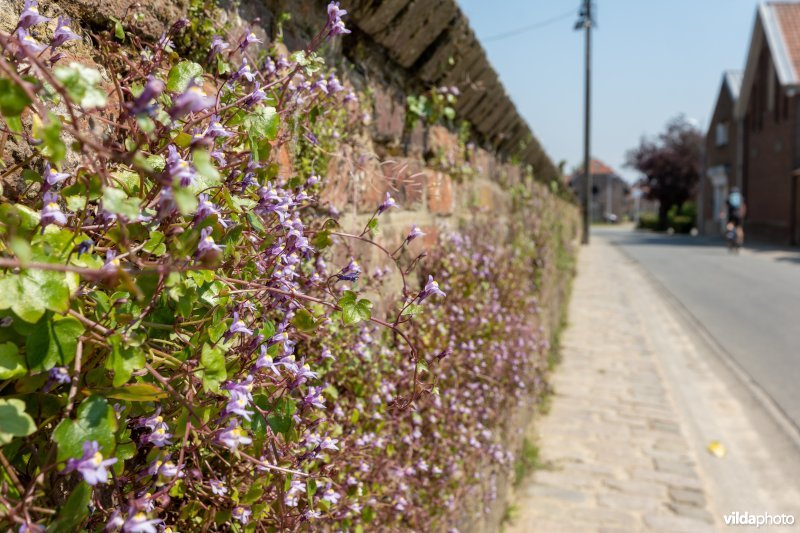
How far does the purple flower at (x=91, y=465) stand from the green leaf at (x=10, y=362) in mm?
112

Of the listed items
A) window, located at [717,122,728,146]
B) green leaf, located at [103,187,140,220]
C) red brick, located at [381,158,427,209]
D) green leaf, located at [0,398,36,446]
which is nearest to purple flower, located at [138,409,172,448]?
green leaf, located at [0,398,36,446]

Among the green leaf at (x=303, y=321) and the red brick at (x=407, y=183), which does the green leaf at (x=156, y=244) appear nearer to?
the green leaf at (x=303, y=321)

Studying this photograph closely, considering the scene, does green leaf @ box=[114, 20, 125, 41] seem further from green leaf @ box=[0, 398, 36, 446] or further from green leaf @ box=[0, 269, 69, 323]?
green leaf @ box=[0, 398, 36, 446]

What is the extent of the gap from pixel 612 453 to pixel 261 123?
4.40 meters

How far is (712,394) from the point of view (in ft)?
22.1

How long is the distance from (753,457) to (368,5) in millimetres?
4415

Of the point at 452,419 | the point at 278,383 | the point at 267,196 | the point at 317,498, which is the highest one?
the point at 267,196

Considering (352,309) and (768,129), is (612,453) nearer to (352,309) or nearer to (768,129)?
(352,309)

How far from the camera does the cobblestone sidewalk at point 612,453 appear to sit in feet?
12.9

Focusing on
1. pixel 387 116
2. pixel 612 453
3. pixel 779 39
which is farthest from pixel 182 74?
pixel 779 39

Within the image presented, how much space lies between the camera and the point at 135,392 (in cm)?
91

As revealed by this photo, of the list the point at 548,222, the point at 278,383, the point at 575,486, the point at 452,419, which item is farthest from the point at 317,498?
the point at 548,222

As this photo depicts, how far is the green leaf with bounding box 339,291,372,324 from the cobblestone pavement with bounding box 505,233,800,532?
9.84 feet

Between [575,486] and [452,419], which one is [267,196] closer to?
[452,419]
